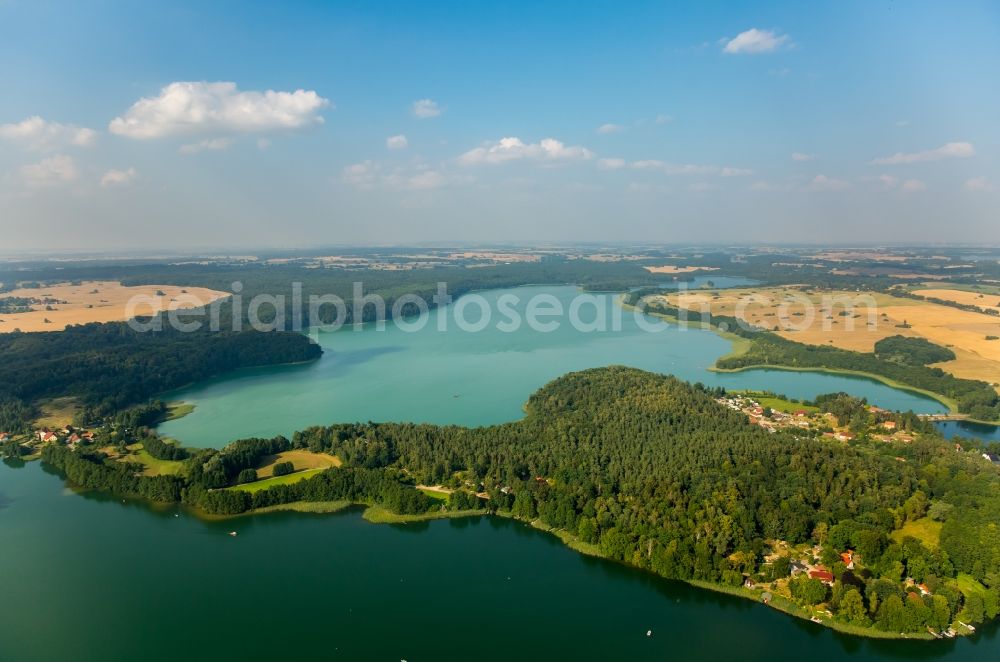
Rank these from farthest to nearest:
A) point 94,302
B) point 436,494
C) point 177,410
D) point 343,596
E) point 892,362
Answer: point 94,302 → point 892,362 → point 177,410 → point 436,494 → point 343,596

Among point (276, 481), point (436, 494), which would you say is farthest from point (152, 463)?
point (436, 494)

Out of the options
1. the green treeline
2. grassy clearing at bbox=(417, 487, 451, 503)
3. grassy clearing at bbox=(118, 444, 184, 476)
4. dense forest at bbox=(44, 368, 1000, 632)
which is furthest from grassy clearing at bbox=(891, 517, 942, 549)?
the green treeline

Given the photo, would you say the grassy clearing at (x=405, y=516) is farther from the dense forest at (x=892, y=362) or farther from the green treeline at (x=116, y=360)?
the dense forest at (x=892, y=362)

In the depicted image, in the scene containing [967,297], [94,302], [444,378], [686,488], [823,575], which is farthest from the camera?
[967,297]

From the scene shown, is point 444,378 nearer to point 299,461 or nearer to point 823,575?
point 299,461

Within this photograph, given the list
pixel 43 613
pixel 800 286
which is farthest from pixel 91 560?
pixel 800 286

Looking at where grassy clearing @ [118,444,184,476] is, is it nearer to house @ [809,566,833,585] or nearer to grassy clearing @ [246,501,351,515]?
grassy clearing @ [246,501,351,515]

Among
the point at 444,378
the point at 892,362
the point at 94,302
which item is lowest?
the point at 444,378
